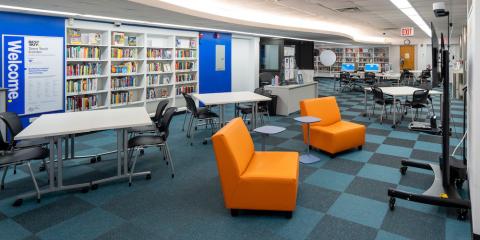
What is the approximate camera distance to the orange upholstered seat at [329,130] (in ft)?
16.6

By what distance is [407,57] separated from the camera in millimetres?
21156

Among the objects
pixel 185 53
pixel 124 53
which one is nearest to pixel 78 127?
pixel 124 53

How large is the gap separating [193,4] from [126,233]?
17.8 ft

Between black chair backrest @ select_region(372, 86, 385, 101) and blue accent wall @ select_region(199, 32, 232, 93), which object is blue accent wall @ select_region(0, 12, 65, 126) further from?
black chair backrest @ select_region(372, 86, 385, 101)

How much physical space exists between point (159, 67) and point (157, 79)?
33 centimetres

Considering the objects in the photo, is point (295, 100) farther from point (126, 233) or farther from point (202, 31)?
point (126, 233)

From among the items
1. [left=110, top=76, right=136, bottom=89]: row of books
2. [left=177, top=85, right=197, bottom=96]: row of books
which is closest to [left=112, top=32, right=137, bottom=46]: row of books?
[left=110, top=76, right=136, bottom=89]: row of books

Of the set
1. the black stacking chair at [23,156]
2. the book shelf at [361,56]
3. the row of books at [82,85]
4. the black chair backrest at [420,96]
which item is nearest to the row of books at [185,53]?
the row of books at [82,85]

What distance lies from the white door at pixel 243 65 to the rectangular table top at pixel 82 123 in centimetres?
778

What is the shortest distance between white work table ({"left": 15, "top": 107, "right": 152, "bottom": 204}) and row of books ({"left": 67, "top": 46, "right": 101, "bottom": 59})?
9.06ft

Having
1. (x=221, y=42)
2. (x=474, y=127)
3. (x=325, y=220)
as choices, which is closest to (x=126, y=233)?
(x=325, y=220)

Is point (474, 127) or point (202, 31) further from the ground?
point (202, 31)

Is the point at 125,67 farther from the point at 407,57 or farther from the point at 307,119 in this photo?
the point at 407,57

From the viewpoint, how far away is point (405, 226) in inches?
120
